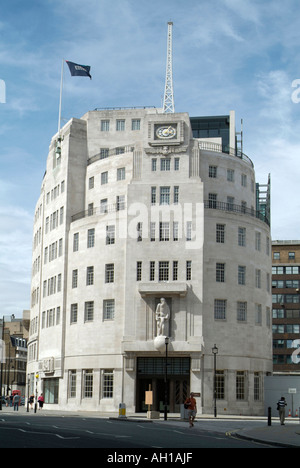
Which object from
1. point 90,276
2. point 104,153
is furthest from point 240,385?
point 104,153

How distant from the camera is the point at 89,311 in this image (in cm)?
7100

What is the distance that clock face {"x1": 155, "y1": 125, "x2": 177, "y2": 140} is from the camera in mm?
70375

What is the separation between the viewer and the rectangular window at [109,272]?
69.8 m

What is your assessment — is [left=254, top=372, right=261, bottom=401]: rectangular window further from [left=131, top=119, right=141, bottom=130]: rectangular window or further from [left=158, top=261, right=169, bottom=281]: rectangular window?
[left=131, top=119, right=141, bottom=130]: rectangular window

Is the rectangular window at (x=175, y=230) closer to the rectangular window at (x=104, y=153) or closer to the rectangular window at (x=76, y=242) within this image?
the rectangular window at (x=76, y=242)

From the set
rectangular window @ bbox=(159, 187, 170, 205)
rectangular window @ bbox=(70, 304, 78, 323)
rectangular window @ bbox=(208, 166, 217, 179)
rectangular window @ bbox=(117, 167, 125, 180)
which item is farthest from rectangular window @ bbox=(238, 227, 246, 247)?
rectangular window @ bbox=(70, 304, 78, 323)

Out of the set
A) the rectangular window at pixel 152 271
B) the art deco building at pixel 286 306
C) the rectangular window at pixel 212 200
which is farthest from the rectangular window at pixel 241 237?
the art deco building at pixel 286 306

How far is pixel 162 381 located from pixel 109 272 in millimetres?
12039

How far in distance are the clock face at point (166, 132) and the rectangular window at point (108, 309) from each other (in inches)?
678

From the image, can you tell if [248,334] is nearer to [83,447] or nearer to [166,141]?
[166,141]

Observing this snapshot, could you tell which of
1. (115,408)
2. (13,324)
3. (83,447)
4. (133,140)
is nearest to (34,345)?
(115,408)

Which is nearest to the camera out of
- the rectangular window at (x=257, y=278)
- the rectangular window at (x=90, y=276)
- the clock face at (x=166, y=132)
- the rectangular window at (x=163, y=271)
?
the rectangular window at (x=163, y=271)

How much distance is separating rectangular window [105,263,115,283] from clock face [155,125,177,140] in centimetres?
1389

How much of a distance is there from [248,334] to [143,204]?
16.5 metres
